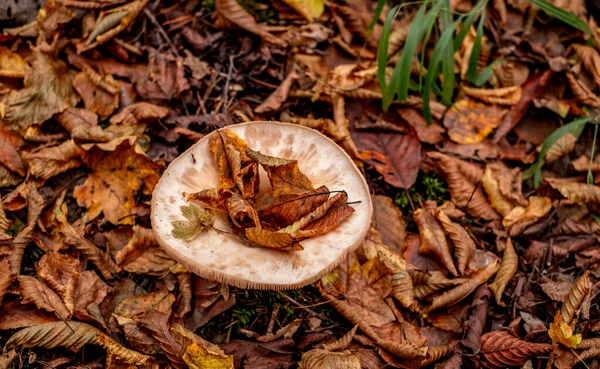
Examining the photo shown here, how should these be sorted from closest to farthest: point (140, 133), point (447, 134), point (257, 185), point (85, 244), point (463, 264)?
point (257, 185)
point (85, 244)
point (463, 264)
point (140, 133)
point (447, 134)

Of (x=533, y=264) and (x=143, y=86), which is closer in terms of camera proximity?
(x=533, y=264)

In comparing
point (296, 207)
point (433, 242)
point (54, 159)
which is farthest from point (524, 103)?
point (54, 159)

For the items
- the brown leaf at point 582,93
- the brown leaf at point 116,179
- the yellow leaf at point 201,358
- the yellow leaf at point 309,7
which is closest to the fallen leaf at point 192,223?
the yellow leaf at point 201,358

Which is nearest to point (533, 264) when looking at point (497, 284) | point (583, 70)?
point (497, 284)

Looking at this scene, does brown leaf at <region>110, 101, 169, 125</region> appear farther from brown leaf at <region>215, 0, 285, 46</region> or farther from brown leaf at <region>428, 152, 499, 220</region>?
brown leaf at <region>428, 152, 499, 220</region>

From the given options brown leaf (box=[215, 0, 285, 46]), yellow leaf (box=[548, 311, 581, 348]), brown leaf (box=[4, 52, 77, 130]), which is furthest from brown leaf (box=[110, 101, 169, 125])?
yellow leaf (box=[548, 311, 581, 348])

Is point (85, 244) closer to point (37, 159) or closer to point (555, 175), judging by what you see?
point (37, 159)
